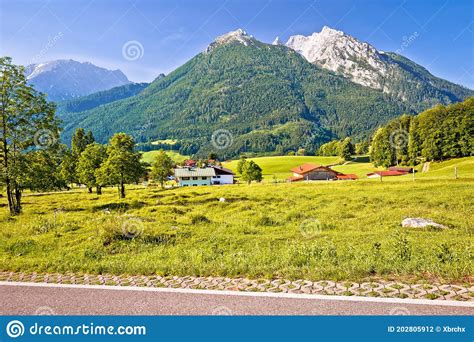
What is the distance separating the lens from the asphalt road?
6.27 metres

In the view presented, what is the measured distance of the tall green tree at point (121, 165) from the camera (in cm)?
4597

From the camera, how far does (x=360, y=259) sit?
9500 millimetres

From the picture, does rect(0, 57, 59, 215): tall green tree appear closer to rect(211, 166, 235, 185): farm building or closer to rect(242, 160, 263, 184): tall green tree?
rect(242, 160, 263, 184): tall green tree

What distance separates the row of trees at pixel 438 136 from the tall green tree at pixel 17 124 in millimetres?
87990

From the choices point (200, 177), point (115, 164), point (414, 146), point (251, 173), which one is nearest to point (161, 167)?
point (251, 173)

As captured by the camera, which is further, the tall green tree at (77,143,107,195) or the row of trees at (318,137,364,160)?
the row of trees at (318,137,364,160)

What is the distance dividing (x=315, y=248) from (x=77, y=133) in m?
68.9

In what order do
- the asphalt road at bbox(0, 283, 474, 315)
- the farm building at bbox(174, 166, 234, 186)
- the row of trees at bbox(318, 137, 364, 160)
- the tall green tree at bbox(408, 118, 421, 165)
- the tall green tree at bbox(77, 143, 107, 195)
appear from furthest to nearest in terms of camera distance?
the row of trees at bbox(318, 137, 364, 160) → the farm building at bbox(174, 166, 234, 186) → the tall green tree at bbox(408, 118, 421, 165) → the tall green tree at bbox(77, 143, 107, 195) → the asphalt road at bbox(0, 283, 474, 315)

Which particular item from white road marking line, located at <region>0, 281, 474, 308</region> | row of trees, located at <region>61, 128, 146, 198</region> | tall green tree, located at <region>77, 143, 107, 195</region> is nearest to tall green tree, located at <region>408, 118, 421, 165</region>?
row of trees, located at <region>61, 128, 146, 198</region>

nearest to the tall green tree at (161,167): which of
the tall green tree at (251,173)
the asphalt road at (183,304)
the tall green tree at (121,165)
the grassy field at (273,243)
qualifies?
the tall green tree at (251,173)

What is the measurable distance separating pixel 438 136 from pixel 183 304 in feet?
308

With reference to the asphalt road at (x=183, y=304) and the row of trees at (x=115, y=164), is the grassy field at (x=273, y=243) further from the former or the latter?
the row of trees at (x=115, y=164)

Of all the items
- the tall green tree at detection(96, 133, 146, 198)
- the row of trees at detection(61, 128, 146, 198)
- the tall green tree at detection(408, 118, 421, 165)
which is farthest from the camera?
the tall green tree at detection(408, 118, 421, 165)

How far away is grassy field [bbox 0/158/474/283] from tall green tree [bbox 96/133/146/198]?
2111 cm
